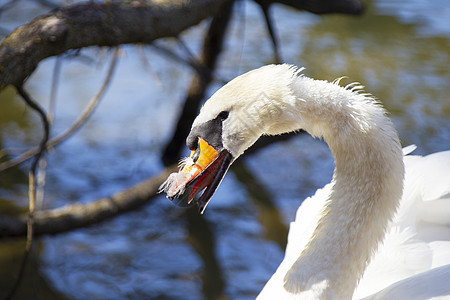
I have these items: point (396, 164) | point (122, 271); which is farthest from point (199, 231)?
point (396, 164)

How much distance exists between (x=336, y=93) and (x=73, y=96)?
3.66 meters

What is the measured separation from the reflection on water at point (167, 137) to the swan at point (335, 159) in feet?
3.41

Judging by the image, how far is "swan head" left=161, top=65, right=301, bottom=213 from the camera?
2.01 metres

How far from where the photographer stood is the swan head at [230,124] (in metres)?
2.01

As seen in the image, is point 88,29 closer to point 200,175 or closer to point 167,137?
point 200,175

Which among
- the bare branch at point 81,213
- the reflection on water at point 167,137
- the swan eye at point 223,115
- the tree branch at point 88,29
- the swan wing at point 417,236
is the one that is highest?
the tree branch at point 88,29

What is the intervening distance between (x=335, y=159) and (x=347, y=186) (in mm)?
102

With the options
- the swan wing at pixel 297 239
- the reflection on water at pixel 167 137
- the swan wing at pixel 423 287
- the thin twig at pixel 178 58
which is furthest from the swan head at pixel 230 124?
the reflection on water at pixel 167 137

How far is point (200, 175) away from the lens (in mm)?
2051

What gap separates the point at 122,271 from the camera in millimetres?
3619

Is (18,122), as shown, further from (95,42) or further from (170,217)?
(95,42)

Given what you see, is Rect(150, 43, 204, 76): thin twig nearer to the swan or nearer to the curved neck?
the swan

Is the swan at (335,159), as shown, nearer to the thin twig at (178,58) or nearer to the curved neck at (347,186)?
the curved neck at (347,186)

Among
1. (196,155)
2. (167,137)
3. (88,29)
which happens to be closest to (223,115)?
(196,155)
